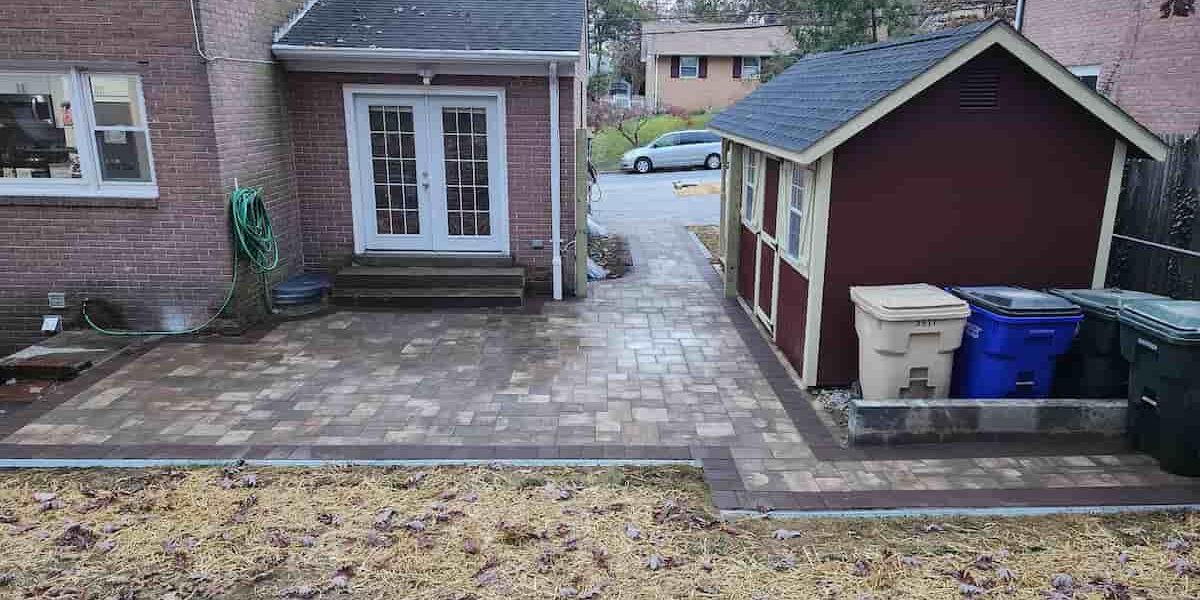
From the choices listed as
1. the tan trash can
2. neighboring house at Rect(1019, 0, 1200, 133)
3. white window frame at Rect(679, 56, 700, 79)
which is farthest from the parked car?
the tan trash can

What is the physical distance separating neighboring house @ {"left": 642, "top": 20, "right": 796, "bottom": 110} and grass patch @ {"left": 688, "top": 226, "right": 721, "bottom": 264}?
21.9 meters

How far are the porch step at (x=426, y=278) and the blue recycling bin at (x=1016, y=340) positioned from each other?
560 cm

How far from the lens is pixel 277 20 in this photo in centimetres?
930

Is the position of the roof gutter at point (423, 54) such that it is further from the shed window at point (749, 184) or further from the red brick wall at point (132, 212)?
the shed window at point (749, 184)

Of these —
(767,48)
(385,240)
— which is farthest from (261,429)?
(767,48)

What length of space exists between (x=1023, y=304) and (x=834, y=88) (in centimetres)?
281

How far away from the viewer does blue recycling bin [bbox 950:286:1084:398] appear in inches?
219

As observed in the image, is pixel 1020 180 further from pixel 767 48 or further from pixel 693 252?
pixel 767 48

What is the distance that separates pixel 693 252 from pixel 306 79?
6.85m

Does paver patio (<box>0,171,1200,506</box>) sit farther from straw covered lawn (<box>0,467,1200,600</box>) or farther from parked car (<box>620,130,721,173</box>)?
parked car (<box>620,130,721,173</box>)

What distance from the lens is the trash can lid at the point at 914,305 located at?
5656 mm

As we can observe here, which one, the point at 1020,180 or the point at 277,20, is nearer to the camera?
the point at 1020,180

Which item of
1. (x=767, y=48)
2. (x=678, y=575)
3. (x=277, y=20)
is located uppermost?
(x=767, y=48)

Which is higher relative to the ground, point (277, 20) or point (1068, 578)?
point (277, 20)
